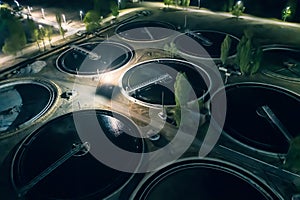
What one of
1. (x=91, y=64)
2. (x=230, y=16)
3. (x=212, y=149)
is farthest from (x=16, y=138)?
(x=230, y=16)

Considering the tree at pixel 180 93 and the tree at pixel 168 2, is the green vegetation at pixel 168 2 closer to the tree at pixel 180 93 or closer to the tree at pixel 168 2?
the tree at pixel 168 2

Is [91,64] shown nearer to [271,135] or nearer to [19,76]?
[19,76]

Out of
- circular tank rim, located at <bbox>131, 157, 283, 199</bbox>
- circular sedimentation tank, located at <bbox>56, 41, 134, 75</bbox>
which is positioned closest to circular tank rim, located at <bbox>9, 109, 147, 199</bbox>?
circular tank rim, located at <bbox>131, 157, 283, 199</bbox>

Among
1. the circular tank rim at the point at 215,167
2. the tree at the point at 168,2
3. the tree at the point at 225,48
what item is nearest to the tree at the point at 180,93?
the circular tank rim at the point at 215,167

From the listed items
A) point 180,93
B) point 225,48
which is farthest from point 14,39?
point 225,48

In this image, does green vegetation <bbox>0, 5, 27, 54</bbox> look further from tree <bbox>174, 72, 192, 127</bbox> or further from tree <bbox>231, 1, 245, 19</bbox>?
tree <bbox>231, 1, 245, 19</bbox>

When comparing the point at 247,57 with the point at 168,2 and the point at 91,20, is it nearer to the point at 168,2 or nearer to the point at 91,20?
the point at 91,20
